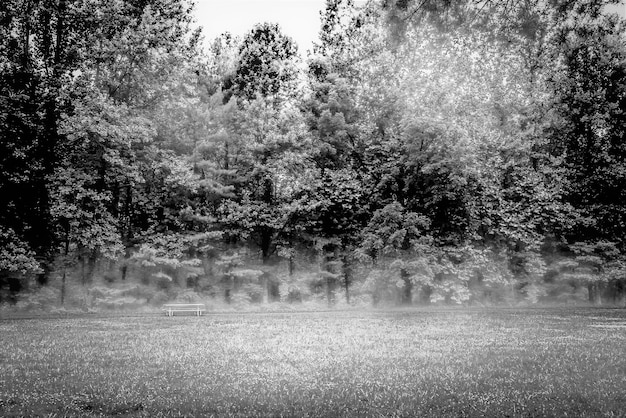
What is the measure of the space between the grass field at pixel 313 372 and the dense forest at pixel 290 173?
1581 centimetres

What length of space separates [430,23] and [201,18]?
34.3 m

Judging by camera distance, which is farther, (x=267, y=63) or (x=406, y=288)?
(x=267, y=63)

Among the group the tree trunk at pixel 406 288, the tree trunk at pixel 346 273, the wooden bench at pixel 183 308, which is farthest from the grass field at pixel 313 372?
the tree trunk at pixel 346 273

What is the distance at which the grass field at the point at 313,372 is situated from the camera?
27.2 ft

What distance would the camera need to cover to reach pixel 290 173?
3853 centimetres

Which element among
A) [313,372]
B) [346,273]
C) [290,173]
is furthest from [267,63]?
[313,372]

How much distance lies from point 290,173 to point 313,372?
93.5 ft

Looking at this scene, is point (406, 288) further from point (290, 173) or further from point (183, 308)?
point (183, 308)

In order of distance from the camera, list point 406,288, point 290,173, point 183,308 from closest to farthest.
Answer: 1. point 183,308
2. point 406,288
3. point 290,173

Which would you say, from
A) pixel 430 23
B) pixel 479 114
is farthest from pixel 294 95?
pixel 430 23

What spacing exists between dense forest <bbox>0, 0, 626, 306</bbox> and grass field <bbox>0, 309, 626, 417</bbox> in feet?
51.9

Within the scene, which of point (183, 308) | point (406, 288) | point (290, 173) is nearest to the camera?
point (183, 308)

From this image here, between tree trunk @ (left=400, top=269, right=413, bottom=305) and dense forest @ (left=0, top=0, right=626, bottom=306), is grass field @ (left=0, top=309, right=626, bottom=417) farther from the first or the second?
tree trunk @ (left=400, top=269, right=413, bottom=305)

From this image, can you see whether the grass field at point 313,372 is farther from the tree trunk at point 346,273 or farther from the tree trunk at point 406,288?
the tree trunk at point 346,273
